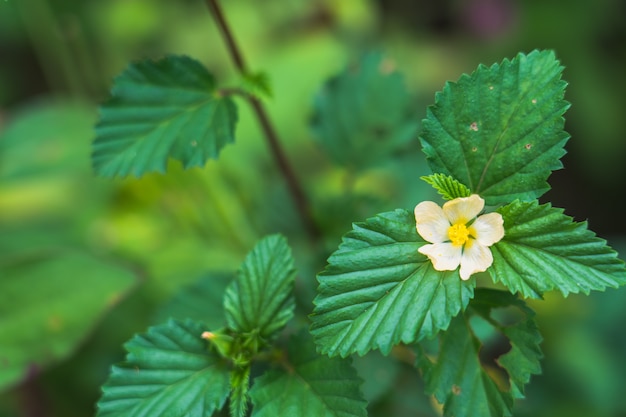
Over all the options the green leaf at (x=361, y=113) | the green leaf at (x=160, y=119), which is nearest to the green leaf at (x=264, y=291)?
the green leaf at (x=160, y=119)

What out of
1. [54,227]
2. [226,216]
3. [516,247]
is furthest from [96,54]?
[516,247]

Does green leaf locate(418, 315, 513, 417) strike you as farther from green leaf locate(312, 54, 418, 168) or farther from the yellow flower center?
green leaf locate(312, 54, 418, 168)

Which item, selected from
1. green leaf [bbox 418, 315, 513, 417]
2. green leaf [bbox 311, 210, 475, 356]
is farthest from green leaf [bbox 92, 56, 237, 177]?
green leaf [bbox 418, 315, 513, 417]

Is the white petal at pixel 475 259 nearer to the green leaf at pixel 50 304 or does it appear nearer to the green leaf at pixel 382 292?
the green leaf at pixel 382 292

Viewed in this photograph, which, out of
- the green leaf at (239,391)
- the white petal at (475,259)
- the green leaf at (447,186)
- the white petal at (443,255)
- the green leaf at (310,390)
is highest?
the green leaf at (447,186)

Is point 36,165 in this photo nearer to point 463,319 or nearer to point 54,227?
point 54,227

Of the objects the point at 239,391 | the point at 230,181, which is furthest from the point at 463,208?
the point at 230,181
